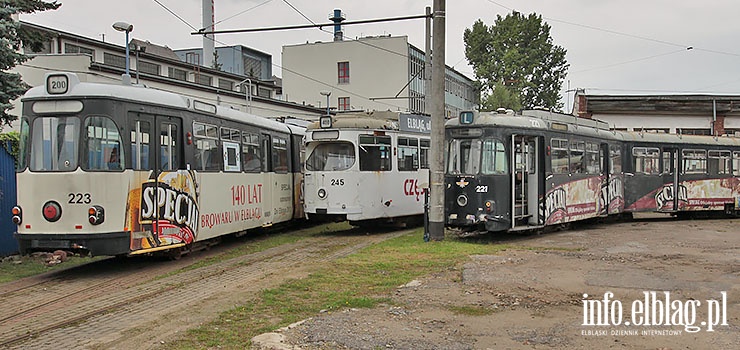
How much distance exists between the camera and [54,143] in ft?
35.6

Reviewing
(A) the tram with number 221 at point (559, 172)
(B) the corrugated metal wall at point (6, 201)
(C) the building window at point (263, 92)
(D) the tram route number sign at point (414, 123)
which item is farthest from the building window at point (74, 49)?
(A) the tram with number 221 at point (559, 172)

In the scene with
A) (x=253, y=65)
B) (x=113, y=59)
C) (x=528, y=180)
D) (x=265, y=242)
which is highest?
(x=253, y=65)

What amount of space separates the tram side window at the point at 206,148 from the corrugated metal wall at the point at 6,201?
4.44 metres

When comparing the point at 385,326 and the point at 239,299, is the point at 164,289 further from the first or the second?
the point at 385,326

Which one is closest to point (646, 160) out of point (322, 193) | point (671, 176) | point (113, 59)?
point (671, 176)

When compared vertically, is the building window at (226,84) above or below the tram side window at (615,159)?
above

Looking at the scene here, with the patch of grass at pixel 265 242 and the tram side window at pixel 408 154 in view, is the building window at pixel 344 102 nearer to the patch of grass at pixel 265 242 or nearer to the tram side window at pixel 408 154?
the patch of grass at pixel 265 242

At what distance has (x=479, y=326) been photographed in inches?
294

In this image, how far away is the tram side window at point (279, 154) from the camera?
1767 cm

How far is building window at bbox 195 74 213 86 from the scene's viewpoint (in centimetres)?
3662

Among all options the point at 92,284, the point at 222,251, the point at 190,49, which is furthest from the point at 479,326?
the point at 190,49

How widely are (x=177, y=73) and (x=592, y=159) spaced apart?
78.8ft

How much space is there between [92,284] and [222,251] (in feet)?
14.2

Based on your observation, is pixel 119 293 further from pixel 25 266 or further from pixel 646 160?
pixel 646 160
